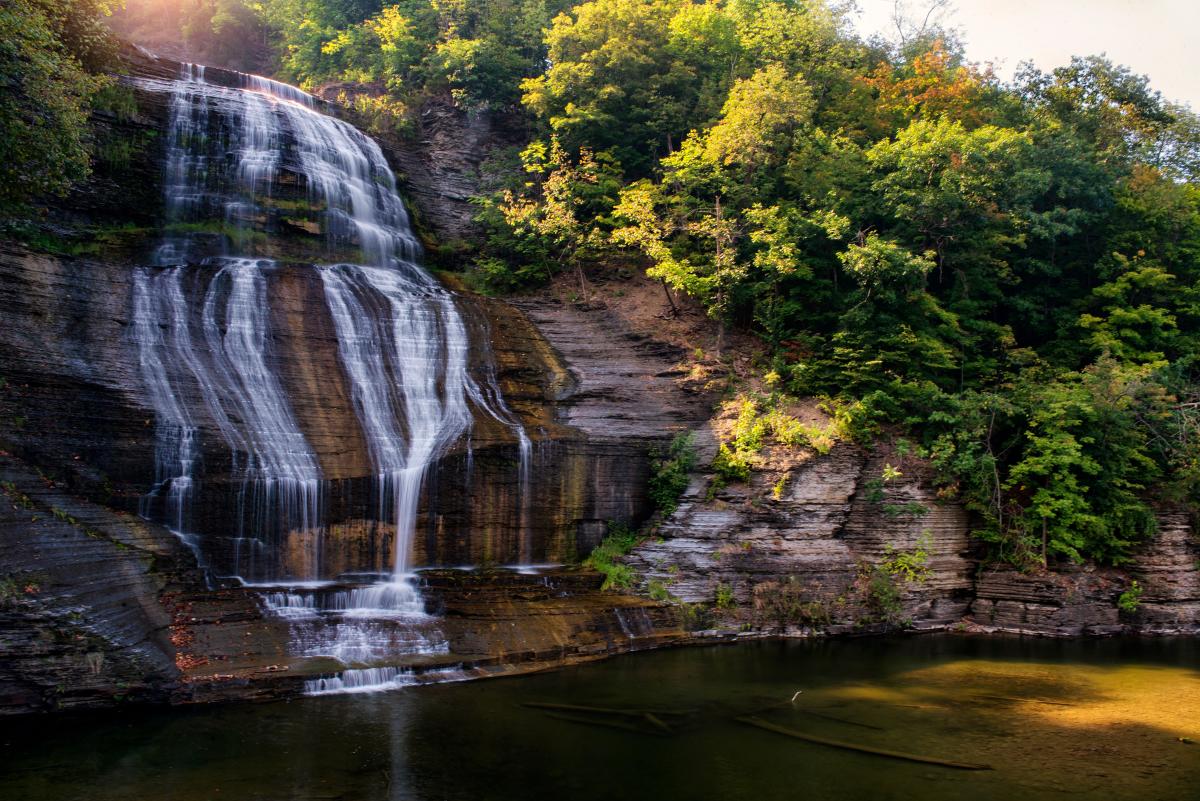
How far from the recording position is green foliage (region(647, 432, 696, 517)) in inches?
712

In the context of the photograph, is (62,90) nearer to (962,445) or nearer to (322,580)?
(322,580)

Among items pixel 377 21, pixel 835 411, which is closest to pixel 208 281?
pixel 835 411

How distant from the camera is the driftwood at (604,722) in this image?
10422 mm

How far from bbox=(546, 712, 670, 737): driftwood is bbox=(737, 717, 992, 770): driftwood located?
1476 millimetres

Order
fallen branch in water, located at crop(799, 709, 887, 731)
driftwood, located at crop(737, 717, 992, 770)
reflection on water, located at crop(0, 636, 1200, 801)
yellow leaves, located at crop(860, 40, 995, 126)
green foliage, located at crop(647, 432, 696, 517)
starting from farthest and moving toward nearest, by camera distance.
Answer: yellow leaves, located at crop(860, 40, 995, 126), green foliage, located at crop(647, 432, 696, 517), fallen branch in water, located at crop(799, 709, 887, 731), driftwood, located at crop(737, 717, 992, 770), reflection on water, located at crop(0, 636, 1200, 801)

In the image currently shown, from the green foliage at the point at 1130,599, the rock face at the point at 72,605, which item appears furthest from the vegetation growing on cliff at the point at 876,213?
the rock face at the point at 72,605

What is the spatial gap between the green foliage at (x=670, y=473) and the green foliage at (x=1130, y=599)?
10488 mm

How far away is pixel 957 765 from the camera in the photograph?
9.42m

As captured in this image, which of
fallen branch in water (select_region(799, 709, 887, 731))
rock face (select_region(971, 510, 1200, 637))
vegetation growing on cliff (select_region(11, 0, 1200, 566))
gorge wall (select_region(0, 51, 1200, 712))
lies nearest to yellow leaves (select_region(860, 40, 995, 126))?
vegetation growing on cliff (select_region(11, 0, 1200, 566))

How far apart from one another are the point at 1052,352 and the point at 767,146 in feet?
35.0

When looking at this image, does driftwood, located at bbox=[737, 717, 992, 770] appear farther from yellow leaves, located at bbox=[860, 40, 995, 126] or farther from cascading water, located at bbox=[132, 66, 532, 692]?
yellow leaves, located at bbox=[860, 40, 995, 126]

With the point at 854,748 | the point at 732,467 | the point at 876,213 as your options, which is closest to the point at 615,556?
the point at 732,467

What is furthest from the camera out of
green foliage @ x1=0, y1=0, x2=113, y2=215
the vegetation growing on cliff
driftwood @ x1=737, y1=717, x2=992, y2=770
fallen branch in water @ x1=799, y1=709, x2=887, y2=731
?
the vegetation growing on cliff

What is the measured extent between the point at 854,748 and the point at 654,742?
2.56 metres
